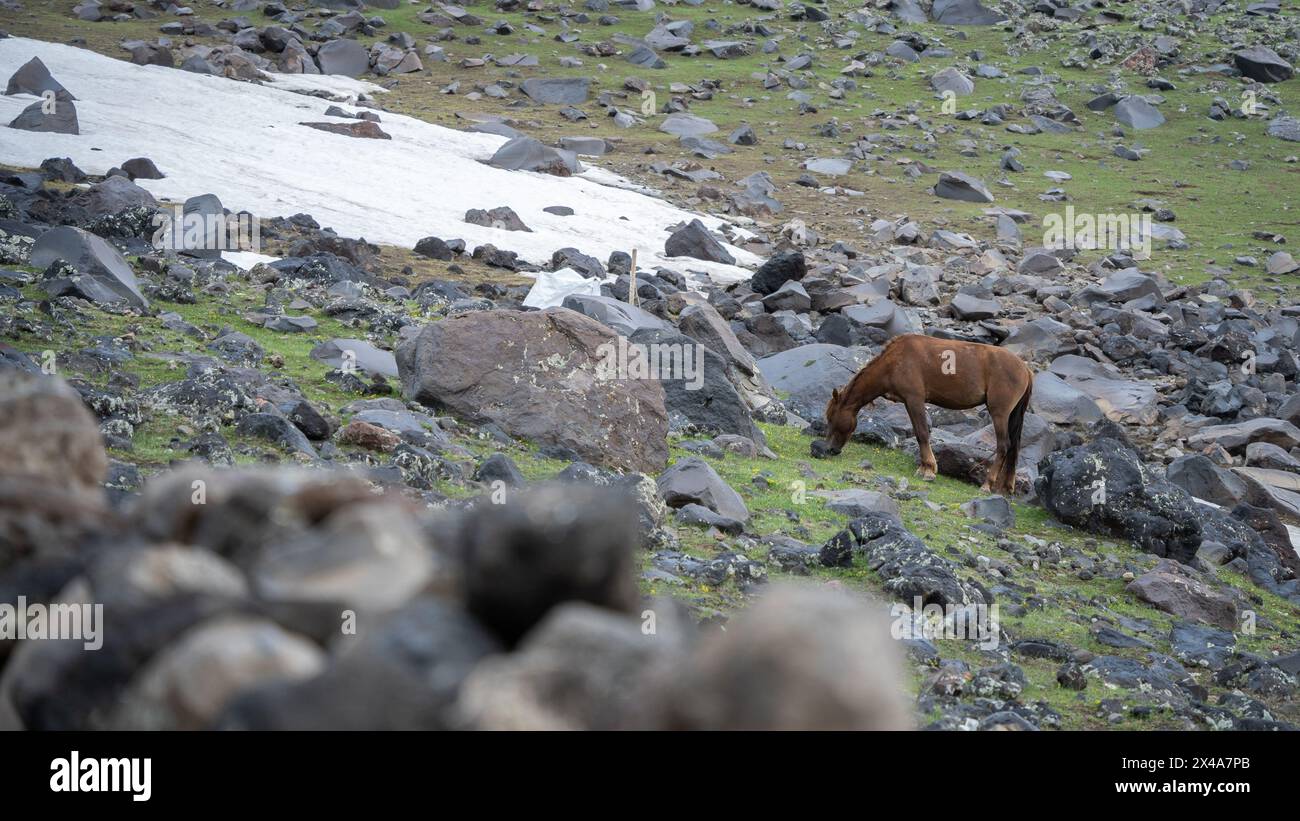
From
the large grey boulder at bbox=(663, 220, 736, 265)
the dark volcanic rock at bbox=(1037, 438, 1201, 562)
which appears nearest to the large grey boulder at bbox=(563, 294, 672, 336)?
the dark volcanic rock at bbox=(1037, 438, 1201, 562)

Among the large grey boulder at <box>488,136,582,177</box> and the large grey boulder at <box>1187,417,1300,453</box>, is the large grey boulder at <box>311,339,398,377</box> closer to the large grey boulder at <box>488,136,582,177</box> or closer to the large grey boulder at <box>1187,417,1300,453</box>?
the large grey boulder at <box>1187,417,1300,453</box>

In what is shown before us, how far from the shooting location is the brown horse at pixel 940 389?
21.2 m

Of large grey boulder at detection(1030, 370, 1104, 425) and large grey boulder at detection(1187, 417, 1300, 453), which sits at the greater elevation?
large grey boulder at detection(1187, 417, 1300, 453)

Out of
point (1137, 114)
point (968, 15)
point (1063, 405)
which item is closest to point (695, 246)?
point (1063, 405)

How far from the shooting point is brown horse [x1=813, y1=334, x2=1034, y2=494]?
21250 millimetres

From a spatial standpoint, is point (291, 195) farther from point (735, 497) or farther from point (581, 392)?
point (735, 497)

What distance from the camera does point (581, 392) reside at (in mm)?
17562

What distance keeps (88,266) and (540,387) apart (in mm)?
8931

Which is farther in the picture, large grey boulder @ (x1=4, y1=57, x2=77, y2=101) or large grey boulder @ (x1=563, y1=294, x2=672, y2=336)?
Result: large grey boulder @ (x1=4, y1=57, x2=77, y2=101)

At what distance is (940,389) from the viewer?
870 inches

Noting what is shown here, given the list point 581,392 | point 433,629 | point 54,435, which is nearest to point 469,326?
point 581,392

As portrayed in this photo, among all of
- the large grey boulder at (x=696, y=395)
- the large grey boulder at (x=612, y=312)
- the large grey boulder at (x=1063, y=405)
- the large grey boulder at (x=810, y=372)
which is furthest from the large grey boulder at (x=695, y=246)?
the large grey boulder at (x=696, y=395)

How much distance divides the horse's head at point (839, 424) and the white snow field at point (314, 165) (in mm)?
13887

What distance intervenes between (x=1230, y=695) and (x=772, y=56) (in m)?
61.6
